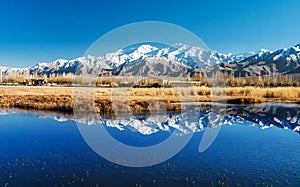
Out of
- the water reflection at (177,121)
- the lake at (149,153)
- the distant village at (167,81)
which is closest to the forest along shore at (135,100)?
the water reflection at (177,121)

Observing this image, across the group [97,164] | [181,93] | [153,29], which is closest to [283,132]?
[153,29]

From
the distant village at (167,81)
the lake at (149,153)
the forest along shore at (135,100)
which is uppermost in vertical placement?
the distant village at (167,81)

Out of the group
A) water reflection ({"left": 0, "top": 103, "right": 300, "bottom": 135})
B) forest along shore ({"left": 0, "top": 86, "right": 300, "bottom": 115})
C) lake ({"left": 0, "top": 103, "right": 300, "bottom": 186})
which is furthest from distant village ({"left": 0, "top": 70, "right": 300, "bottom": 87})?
lake ({"left": 0, "top": 103, "right": 300, "bottom": 186})

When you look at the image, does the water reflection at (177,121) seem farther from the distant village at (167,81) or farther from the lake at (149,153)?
the distant village at (167,81)

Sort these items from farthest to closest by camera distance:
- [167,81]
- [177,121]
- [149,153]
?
[167,81] → [177,121] → [149,153]

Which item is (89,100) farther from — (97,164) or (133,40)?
(97,164)

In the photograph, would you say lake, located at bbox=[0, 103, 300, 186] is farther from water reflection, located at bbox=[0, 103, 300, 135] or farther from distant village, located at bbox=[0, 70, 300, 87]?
distant village, located at bbox=[0, 70, 300, 87]

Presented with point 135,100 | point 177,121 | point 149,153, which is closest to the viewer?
point 149,153

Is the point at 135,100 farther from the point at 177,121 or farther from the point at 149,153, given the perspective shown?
the point at 149,153

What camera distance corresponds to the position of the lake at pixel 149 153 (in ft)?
27.2

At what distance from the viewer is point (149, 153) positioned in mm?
11195

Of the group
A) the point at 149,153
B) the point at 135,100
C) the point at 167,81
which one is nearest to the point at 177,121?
the point at 149,153

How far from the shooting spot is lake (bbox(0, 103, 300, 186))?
8281 millimetres

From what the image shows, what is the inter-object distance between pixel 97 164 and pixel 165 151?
2901mm
